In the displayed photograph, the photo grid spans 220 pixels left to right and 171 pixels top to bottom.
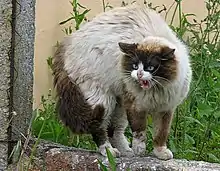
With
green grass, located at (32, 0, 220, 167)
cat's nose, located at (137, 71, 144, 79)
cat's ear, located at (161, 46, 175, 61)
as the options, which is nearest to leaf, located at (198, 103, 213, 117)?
green grass, located at (32, 0, 220, 167)

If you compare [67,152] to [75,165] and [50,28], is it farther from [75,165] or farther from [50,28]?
[50,28]

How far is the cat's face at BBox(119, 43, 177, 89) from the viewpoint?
4.05 metres

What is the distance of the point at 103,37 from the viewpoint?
4.45 metres

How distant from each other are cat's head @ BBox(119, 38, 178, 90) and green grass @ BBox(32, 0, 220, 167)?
674mm

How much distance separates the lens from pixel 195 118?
218 inches

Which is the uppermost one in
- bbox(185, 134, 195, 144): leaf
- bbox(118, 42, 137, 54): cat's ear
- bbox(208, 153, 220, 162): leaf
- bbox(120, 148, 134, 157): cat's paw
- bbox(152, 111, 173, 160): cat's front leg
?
bbox(118, 42, 137, 54): cat's ear

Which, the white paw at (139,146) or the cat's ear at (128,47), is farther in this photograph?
the white paw at (139,146)

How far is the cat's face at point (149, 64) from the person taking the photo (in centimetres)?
405

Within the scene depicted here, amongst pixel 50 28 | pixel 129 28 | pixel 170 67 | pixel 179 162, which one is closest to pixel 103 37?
pixel 129 28

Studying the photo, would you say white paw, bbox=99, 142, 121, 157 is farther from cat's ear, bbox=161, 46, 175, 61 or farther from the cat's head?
cat's ear, bbox=161, 46, 175, 61

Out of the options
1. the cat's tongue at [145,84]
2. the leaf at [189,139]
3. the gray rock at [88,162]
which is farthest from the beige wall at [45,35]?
the cat's tongue at [145,84]

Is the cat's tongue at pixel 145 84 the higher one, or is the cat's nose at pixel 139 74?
the cat's nose at pixel 139 74

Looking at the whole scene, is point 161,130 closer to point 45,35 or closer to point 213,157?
point 213,157

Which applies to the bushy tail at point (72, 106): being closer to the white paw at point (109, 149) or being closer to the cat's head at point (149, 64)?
the white paw at point (109, 149)
